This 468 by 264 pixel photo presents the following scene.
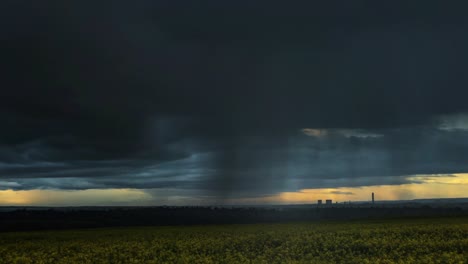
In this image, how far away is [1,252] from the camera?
41.6m

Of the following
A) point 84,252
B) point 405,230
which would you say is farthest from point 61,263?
point 405,230

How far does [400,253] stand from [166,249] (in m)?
19.8

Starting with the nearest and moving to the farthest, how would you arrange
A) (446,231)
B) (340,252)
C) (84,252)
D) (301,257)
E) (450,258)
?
(450,258) → (301,257) → (340,252) → (84,252) → (446,231)

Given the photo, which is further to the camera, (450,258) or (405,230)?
(405,230)

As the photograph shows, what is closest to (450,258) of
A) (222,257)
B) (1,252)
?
(222,257)

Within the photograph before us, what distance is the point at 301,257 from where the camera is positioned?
35.0 meters

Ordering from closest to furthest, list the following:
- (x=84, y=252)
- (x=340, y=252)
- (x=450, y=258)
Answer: (x=450, y=258)
(x=340, y=252)
(x=84, y=252)

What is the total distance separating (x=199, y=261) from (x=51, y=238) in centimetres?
2843

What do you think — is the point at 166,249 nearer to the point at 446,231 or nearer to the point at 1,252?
the point at 1,252

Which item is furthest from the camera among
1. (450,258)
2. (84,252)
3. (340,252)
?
(84,252)

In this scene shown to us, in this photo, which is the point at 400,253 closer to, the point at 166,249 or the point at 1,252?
the point at 166,249

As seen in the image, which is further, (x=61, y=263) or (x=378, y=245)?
(x=378, y=245)

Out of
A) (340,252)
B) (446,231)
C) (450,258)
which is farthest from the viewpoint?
(446,231)

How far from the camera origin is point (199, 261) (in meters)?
33.6
